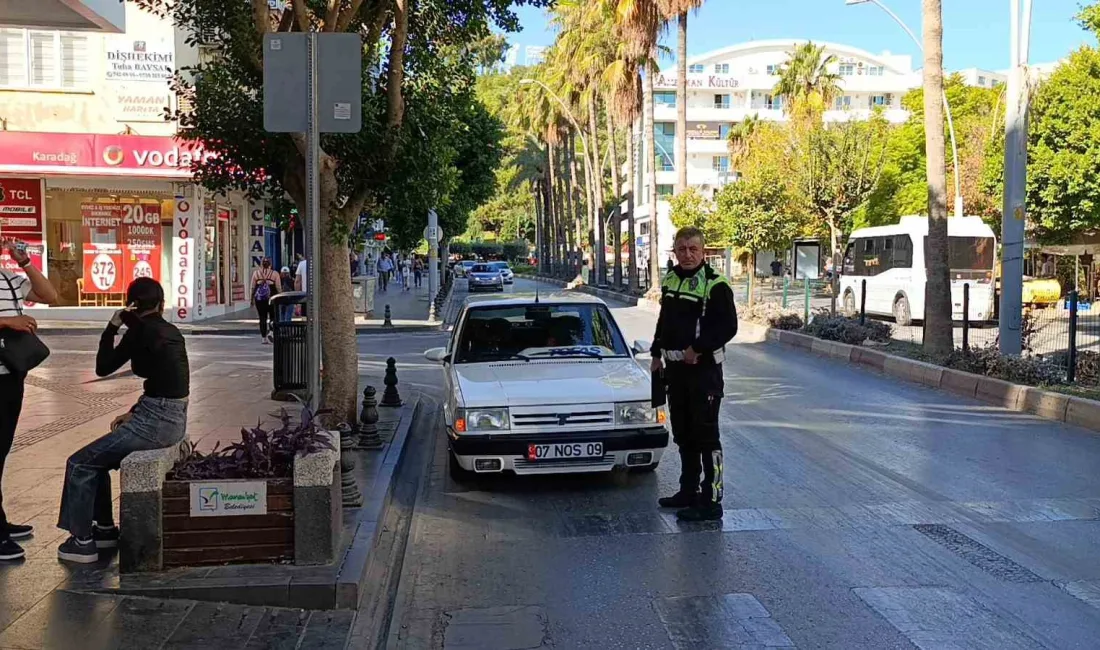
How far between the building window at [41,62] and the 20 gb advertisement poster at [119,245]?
3213 mm

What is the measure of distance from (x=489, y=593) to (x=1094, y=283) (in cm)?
2581

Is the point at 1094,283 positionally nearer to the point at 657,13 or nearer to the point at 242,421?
the point at 657,13

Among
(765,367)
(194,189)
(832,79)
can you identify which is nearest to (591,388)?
(765,367)

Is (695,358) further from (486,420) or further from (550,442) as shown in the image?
(486,420)

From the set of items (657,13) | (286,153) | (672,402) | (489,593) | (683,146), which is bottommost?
(489,593)

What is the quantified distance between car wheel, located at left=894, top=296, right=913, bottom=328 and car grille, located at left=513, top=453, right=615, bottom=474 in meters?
20.4

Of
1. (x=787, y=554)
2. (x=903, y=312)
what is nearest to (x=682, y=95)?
(x=903, y=312)

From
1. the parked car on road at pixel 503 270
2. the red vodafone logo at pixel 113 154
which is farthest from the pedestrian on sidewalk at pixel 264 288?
the parked car on road at pixel 503 270

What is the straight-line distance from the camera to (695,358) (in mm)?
6418

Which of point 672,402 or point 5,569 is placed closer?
point 5,569

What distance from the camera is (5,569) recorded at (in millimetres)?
5184

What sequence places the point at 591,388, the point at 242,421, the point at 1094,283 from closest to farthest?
the point at 591,388
the point at 242,421
the point at 1094,283

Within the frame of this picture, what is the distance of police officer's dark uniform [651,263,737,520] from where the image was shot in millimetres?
6480

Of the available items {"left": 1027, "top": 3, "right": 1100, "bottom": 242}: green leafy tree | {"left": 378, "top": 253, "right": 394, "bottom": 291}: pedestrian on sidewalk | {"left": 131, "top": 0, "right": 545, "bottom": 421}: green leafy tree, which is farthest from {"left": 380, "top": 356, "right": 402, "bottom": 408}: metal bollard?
{"left": 378, "top": 253, "right": 394, "bottom": 291}: pedestrian on sidewalk
